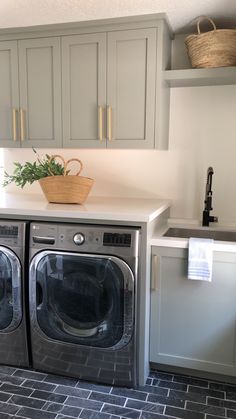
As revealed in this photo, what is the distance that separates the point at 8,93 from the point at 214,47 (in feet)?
4.66

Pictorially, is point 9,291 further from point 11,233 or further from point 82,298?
point 82,298

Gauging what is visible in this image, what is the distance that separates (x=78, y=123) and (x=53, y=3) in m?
0.71

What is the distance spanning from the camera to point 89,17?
7.23 feet

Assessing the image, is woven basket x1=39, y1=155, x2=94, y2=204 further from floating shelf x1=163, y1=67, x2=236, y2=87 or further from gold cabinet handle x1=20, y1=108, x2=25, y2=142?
floating shelf x1=163, y1=67, x2=236, y2=87

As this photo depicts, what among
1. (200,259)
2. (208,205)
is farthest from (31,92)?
(200,259)

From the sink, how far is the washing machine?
966 millimetres

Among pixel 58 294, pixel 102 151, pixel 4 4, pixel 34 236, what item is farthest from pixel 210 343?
pixel 4 4

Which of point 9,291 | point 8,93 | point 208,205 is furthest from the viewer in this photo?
point 8,93

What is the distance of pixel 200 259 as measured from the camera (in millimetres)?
1955

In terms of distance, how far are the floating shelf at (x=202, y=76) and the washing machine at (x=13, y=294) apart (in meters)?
1.32

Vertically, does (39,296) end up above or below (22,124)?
A: below

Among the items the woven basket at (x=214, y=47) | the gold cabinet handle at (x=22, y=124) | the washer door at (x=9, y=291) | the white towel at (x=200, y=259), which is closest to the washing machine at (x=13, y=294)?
the washer door at (x=9, y=291)

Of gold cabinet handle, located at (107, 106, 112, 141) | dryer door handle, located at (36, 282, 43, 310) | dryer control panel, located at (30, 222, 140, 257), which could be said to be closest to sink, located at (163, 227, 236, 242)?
dryer control panel, located at (30, 222, 140, 257)

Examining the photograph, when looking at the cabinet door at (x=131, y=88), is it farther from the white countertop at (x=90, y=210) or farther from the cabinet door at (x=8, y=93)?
the cabinet door at (x=8, y=93)
